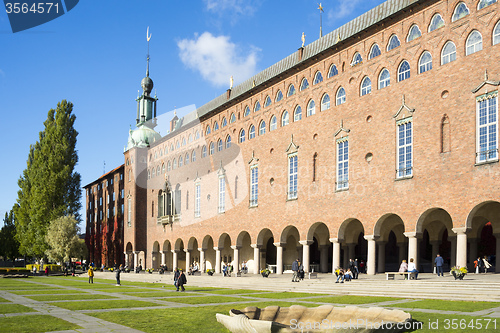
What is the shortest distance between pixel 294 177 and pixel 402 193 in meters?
10.1

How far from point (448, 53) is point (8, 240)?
8080 centimetres

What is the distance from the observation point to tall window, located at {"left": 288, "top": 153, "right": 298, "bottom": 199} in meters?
36.2

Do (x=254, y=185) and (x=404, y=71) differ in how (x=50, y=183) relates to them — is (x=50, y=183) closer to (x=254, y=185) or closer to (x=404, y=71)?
(x=254, y=185)

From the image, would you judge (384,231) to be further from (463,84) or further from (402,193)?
(463,84)

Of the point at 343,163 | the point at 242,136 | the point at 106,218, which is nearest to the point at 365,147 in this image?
the point at 343,163

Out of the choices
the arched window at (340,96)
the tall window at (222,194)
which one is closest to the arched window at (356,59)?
the arched window at (340,96)

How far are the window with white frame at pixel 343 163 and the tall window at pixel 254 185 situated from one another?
961 cm

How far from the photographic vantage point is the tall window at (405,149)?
27.7 meters

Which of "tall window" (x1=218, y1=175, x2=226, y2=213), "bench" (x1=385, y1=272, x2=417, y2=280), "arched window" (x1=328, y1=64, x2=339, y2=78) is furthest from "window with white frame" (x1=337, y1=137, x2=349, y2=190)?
"tall window" (x1=218, y1=175, x2=226, y2=213)

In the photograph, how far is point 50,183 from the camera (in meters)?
57.2

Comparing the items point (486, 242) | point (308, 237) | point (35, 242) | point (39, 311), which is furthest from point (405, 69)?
point (35, 242)

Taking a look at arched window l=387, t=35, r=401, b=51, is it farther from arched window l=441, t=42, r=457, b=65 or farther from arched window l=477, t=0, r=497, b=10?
arched window l=477, t=0, r=497, b=10

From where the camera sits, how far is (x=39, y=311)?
1764 centimetres

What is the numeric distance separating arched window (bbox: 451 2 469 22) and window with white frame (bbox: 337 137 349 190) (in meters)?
9.25
